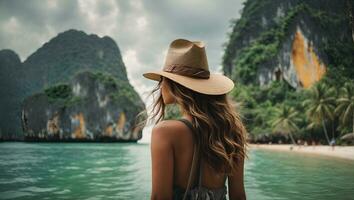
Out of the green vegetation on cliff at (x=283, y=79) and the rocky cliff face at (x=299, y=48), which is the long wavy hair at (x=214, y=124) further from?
the rocky cliff face at (x=299, y=48)

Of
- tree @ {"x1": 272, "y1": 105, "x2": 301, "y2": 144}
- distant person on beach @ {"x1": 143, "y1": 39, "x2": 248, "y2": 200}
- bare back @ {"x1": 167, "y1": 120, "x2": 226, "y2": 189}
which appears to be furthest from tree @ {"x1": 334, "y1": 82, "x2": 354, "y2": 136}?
bare back @ {"x1": 167, "y1": 120, "x2": 226, "y2": 189}

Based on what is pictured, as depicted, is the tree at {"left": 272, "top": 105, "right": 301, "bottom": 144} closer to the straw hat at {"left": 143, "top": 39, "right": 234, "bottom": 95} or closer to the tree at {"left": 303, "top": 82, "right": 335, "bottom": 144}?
the tree at {"left": 303, "top": 82, "right": 335, "bottom": 144}

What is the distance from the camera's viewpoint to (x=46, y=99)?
8806cm

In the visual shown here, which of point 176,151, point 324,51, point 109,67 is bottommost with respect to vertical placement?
point 176,151

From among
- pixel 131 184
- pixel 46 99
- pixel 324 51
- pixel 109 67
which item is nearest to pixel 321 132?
pixel 324 51

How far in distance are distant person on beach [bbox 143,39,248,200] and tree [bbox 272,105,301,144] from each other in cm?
4386

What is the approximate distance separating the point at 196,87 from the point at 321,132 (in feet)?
145

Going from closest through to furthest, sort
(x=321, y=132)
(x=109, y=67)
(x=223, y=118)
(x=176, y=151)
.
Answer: (x=176, y=151), (x=223, y=118), (x=321, y=132), (x=109, y=67)

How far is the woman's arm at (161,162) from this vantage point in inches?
58.1

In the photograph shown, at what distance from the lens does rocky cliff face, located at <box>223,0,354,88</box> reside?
57.7 m

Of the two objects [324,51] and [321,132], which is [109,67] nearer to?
[324,51]

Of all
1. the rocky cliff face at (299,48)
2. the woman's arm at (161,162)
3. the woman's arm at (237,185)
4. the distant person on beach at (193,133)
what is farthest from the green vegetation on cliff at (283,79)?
the woman's arm at (161,162)

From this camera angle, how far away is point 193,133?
5.12ft

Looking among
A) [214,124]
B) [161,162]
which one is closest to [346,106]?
[214,124]
